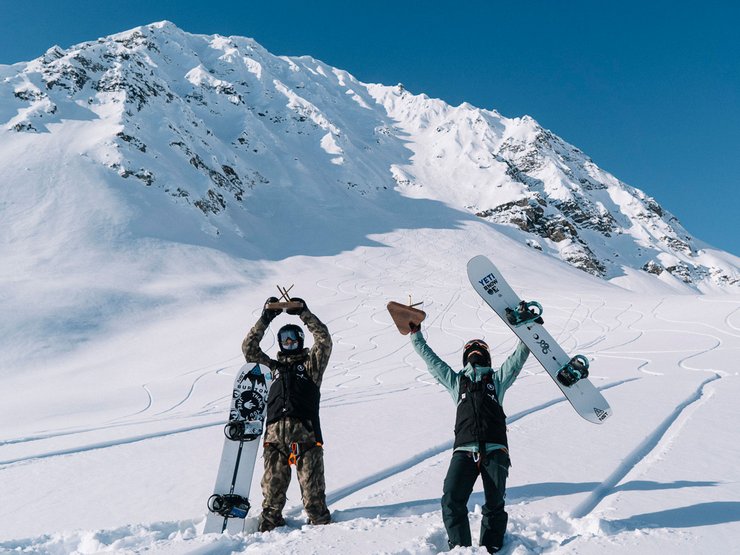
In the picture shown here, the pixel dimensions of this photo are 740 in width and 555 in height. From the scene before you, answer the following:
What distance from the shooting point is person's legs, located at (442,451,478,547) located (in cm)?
352

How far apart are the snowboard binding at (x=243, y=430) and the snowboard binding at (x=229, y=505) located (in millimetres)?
498

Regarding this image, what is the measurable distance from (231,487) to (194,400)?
31.7 feet

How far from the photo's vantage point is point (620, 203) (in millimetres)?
115000

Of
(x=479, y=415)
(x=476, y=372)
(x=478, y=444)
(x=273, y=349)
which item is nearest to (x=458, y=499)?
(x=478, y=444)

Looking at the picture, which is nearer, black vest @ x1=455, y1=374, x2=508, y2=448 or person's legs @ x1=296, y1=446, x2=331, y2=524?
black vest @ x1=455, y1=374, x2=508, y2=448

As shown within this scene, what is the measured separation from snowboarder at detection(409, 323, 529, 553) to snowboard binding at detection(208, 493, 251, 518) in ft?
5.31

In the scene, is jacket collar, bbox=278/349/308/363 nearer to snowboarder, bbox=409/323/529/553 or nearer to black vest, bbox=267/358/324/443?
black vest, bbox=267/358/324/443

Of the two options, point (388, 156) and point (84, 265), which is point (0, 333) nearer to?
point (84, 265)

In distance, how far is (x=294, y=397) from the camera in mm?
4379

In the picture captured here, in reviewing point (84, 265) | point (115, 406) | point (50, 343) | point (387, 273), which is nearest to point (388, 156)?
point (387, 273)

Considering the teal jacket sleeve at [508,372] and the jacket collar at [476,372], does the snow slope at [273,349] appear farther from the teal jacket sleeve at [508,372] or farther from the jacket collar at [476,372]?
the jacket collar at [476,372]

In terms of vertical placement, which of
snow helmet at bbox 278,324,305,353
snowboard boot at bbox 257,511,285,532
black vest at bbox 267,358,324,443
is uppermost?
snow helmet at bbox 278,324,305,353

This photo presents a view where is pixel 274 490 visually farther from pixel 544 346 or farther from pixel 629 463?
pixel 629 463

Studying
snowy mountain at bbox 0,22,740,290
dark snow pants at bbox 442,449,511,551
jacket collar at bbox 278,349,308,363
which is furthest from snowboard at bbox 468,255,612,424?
snowy mountain at bbox 0,22,740,290
